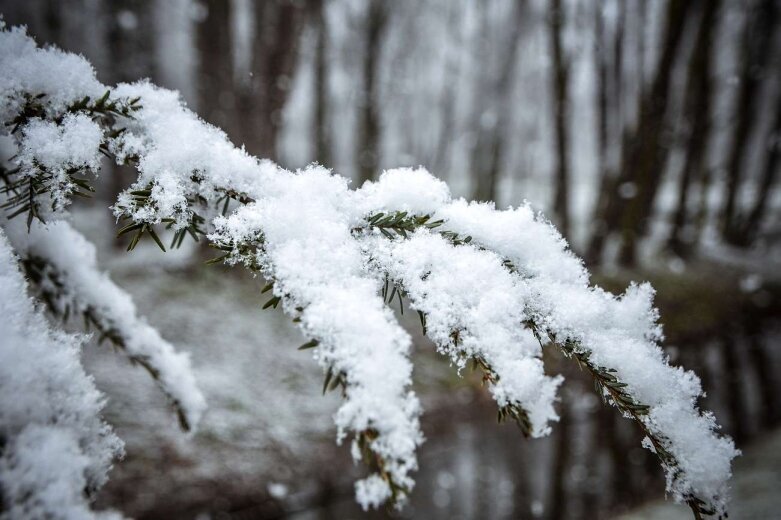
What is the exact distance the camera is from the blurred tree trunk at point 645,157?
809 centimetres

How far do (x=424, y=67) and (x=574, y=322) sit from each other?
2112 centimetres

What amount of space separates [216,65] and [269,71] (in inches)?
46.5

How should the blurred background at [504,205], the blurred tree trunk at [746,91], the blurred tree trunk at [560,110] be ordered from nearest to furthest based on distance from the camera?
the blurred background at [504,205] < the blurred tree trunk at [560,110] < the blurred tree trunk at [746,91]

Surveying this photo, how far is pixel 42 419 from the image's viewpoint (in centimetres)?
73

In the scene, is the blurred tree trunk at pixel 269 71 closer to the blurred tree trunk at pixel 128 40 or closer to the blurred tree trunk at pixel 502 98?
the blurred tree trunk at pixel 128 40

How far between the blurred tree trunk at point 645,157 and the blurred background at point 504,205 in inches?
1.8

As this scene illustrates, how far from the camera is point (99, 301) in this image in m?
1.46

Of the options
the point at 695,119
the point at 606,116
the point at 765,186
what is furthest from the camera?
the point at 765,186

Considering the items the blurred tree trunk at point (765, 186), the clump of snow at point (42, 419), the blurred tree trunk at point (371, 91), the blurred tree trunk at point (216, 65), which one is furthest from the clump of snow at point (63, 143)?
the blurred tree trunk at point (765, 186)

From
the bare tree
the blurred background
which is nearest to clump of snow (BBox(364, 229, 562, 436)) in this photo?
the blurred background

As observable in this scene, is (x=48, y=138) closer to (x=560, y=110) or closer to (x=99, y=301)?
(x=99, y=301)

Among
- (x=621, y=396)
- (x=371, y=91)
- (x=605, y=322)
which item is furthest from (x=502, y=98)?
(x=621, y=396)

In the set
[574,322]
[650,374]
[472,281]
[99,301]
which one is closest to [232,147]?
[472,281]

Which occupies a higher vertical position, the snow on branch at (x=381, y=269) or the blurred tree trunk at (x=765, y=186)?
the blurred tree trunk at (x=765, y=186)
